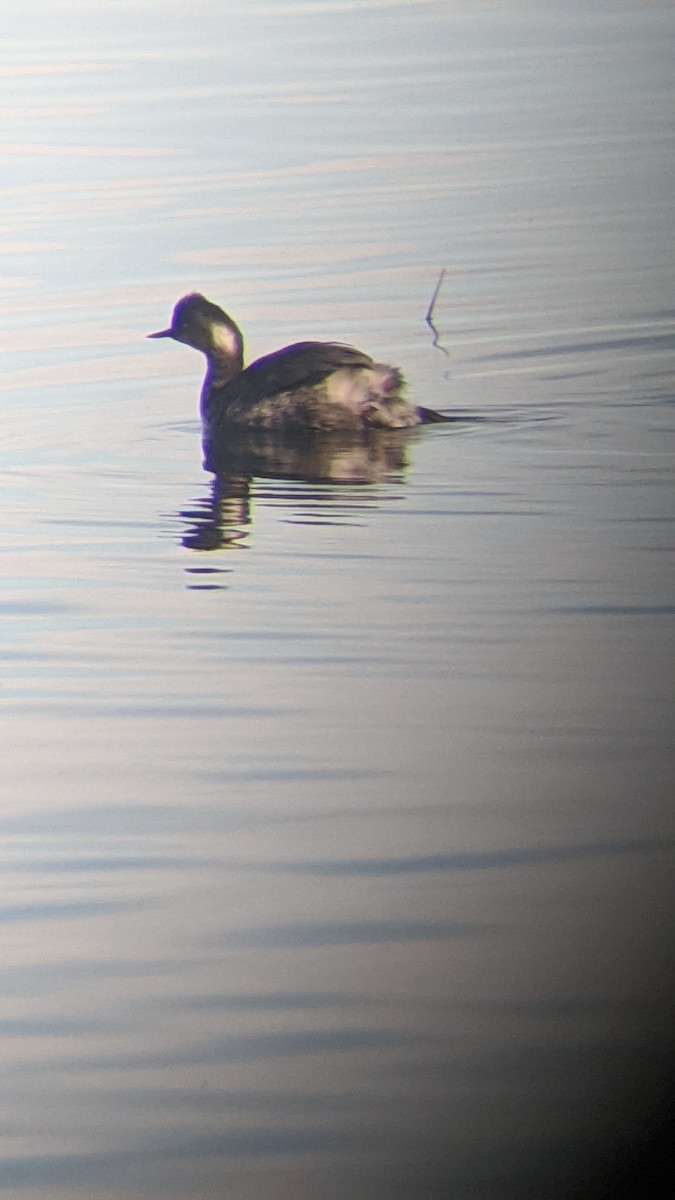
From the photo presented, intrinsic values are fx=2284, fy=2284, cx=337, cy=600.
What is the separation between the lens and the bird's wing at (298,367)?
4.80 metres

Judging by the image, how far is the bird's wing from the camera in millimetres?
4797

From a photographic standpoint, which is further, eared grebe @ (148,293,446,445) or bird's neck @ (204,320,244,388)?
bird's neck @ (204,320,244,388)

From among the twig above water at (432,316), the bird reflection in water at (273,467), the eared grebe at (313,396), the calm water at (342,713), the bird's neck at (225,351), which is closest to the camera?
the calm water at (342,713)

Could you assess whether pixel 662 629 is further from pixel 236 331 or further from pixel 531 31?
pixel 531 31

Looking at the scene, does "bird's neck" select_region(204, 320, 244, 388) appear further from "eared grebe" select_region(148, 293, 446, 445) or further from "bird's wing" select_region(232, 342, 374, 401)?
"bird's wing" select_region(232, 342, 374, 401)

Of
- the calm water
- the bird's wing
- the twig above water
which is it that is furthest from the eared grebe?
the twig above water

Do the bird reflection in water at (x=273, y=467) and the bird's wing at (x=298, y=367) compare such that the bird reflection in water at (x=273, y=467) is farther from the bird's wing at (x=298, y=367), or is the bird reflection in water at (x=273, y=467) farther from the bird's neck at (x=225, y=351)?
the bird's neck at (x=225, y=351)

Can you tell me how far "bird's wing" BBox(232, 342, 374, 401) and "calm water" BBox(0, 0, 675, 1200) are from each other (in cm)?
23

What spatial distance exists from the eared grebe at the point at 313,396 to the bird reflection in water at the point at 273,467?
3 cm

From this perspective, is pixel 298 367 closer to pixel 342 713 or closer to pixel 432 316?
pixel 432 316

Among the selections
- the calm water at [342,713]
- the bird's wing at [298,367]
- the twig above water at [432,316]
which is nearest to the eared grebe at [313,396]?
the bird's wing at [298,367]

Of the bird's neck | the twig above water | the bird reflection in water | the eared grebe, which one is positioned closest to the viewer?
the bird reflection in water

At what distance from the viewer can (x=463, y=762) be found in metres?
2.99

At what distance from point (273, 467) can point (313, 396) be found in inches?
10.2
